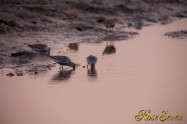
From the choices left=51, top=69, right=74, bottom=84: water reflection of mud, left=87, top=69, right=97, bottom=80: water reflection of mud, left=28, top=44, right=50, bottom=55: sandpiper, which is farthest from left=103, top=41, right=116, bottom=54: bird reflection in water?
left=51, top=69, right=74, bottom=84: water reflection of mud

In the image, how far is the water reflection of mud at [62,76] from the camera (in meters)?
11.9

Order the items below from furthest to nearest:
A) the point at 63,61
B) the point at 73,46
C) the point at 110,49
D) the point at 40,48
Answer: the point at 110,49, the point at 73,46, the point at 40,48, the point at 63,61

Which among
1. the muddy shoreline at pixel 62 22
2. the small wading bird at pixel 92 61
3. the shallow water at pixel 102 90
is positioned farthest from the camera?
the muddy shoreline at pixel 62 22

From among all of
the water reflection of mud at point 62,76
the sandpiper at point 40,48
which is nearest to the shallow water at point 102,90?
the water reflection of mud at point 62,76

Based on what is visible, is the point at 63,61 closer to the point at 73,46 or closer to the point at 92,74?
the point at 92,74

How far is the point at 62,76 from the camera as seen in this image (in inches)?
482

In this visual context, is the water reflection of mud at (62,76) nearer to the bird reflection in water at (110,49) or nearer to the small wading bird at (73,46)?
the small wading bird at (73,46)

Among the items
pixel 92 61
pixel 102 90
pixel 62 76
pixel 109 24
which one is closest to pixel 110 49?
pixel 109 24

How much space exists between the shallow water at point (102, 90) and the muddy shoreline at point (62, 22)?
1033 millimetres

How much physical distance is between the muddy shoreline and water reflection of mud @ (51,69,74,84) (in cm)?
48

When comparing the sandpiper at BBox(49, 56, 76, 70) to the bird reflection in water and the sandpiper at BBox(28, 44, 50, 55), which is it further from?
the bird reflection in water

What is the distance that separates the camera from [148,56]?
14.0 metres

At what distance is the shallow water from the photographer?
32.6 ft

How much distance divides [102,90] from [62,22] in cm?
636
